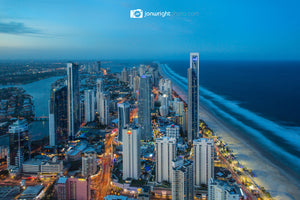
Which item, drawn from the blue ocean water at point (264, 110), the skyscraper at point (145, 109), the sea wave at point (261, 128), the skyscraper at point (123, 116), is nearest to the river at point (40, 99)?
the skyscraper at point (123, 116)

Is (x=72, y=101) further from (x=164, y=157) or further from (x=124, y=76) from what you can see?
(x=124, y=76)

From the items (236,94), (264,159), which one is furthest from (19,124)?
(236,94)

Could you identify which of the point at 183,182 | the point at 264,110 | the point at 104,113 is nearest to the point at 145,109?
the point at 104,113

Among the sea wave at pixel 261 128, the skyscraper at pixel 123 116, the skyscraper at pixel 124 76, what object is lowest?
the sea wave at pixel 261 128

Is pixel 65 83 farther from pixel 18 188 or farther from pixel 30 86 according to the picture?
pixel 18 188

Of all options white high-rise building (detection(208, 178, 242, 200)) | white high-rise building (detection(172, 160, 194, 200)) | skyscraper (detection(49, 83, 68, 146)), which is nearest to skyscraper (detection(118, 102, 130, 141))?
skyscraper (detection(49, 83, 68, 146))

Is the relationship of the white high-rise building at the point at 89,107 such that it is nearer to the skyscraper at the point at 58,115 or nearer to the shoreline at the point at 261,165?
the skyscraper at the point at 58,115
